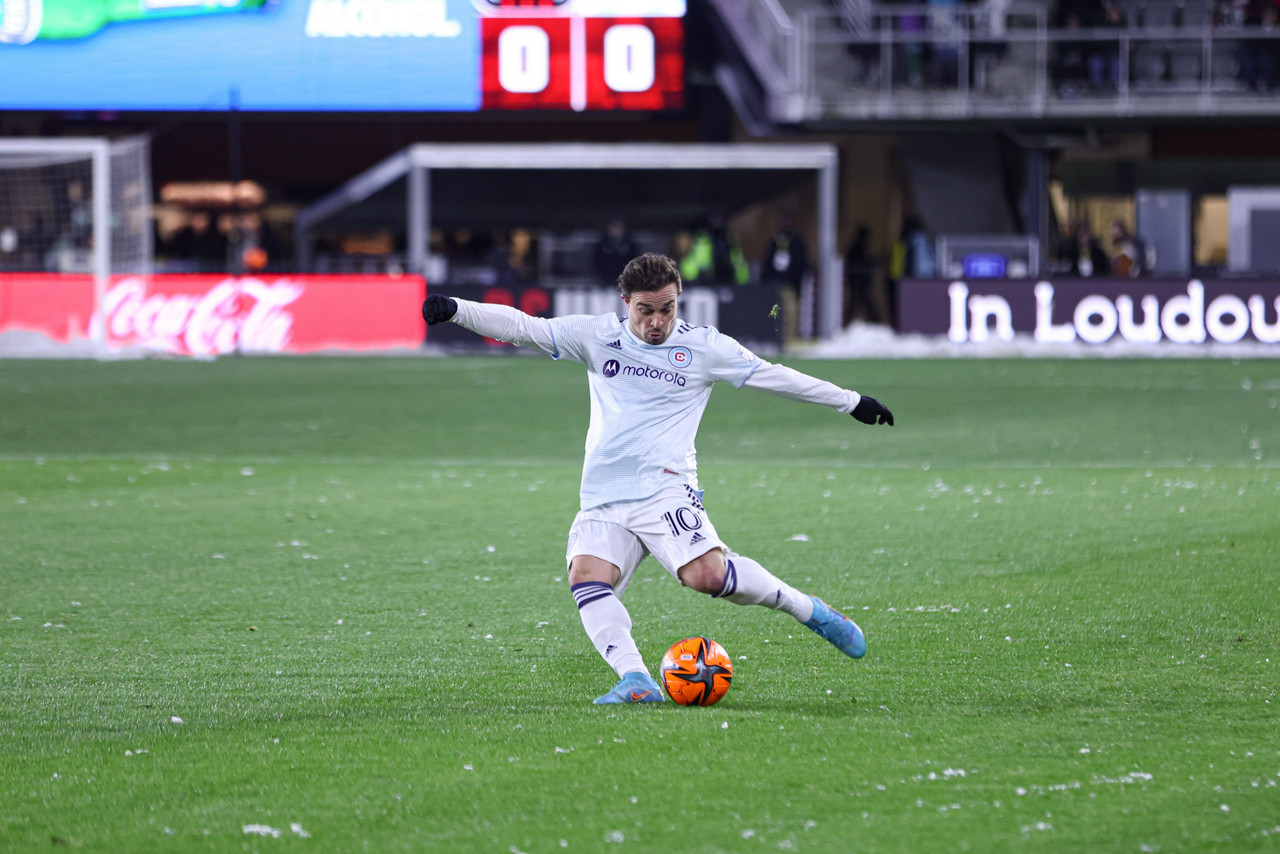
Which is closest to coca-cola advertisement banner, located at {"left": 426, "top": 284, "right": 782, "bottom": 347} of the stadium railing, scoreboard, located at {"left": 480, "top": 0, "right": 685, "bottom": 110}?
the stadium railing

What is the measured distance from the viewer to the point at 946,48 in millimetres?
29172

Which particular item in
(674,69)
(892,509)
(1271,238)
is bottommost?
(892,509)

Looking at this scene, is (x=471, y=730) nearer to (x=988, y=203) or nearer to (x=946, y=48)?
(x=946, y=48)

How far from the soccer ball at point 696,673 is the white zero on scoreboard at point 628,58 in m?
26.5

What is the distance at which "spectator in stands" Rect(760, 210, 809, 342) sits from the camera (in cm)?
2739

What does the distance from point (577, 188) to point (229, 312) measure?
11.0m

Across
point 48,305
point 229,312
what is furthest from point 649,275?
point 48,305

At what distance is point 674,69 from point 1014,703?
26.7m

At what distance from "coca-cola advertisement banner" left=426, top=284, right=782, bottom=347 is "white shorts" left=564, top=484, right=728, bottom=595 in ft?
64.2

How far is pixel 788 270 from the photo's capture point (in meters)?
27.7

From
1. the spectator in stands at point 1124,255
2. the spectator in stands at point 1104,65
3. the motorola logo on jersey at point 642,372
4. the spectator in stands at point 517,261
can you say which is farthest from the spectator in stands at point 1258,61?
the motorola logo on jersey at point 642,372

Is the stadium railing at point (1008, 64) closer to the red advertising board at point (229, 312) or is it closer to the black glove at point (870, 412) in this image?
the red advertising board at point (229, 312)

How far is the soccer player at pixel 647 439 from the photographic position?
568 centimetres

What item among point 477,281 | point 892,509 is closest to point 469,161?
point 477,281
